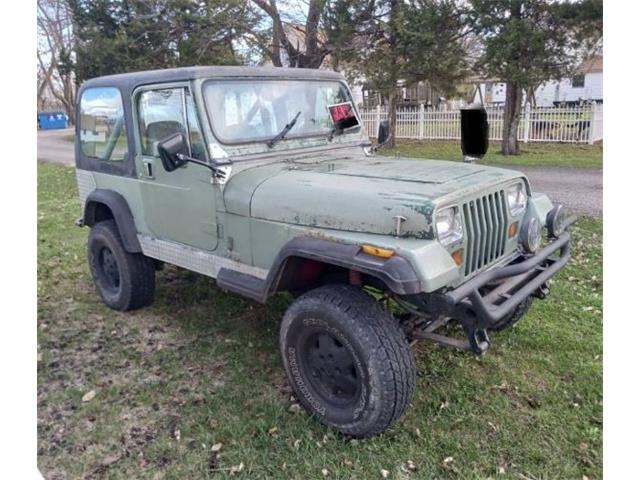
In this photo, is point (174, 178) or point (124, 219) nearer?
point (174, 178)

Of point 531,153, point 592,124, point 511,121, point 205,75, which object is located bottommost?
point 531,153

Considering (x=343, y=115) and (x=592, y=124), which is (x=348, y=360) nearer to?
(x=343, y=115)

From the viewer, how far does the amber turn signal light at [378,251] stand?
2408 millimetres

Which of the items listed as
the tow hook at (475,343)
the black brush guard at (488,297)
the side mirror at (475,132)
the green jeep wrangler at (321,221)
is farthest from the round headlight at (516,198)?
the tow hook at (475,343)

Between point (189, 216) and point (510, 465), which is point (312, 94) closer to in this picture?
point (189, 216)

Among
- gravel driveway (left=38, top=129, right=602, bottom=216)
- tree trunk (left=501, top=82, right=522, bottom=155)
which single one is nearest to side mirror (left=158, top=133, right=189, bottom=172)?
gravel driveway (left=38, top=129, right=602, bottom=216)

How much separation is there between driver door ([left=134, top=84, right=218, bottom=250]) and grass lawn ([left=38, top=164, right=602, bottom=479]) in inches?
33.4

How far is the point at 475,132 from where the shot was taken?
11.5 ft

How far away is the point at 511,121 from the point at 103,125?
11.2 meters

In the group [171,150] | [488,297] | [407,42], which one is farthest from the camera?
[407,42]

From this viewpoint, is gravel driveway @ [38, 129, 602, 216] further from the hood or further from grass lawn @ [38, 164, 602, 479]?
the hood

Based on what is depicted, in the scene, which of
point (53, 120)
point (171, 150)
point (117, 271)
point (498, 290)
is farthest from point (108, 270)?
point (53, 120)

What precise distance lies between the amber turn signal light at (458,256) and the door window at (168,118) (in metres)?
1.62

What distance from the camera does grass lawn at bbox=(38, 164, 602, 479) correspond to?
266cm
